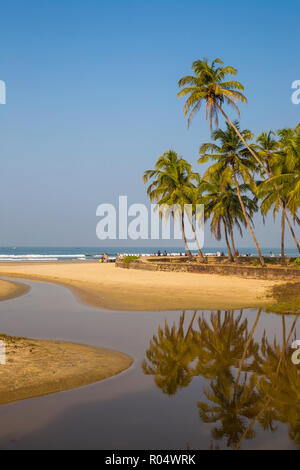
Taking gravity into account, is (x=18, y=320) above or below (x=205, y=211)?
below

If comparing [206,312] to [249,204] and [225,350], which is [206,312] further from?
[249,204]

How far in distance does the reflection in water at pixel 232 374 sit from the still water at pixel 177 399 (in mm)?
16

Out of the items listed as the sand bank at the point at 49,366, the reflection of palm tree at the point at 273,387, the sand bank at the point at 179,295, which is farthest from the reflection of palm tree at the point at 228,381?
the sand bank at the point at 179,295

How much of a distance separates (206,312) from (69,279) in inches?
665

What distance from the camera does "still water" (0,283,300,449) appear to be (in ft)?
14.5

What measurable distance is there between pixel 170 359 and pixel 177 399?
2.04m

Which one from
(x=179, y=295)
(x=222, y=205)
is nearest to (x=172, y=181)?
(x=222, y=205)

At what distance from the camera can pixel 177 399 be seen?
5.66 m

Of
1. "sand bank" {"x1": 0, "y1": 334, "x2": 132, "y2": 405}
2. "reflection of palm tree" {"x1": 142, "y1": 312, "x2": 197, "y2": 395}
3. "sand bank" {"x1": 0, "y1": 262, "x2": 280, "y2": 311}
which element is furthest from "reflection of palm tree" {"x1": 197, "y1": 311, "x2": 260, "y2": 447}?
"sand bank" {"x1": 0, "y1": 262, "x2": 280, "y2": 311}

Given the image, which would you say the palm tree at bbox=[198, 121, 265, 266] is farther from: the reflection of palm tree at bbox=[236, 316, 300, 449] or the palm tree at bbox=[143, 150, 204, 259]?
the reflection of palm tree at bbox=[236, 316, 300, 449]

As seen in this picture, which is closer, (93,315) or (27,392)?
(27,392)

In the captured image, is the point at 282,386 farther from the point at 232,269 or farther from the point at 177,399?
the point at 232,269
